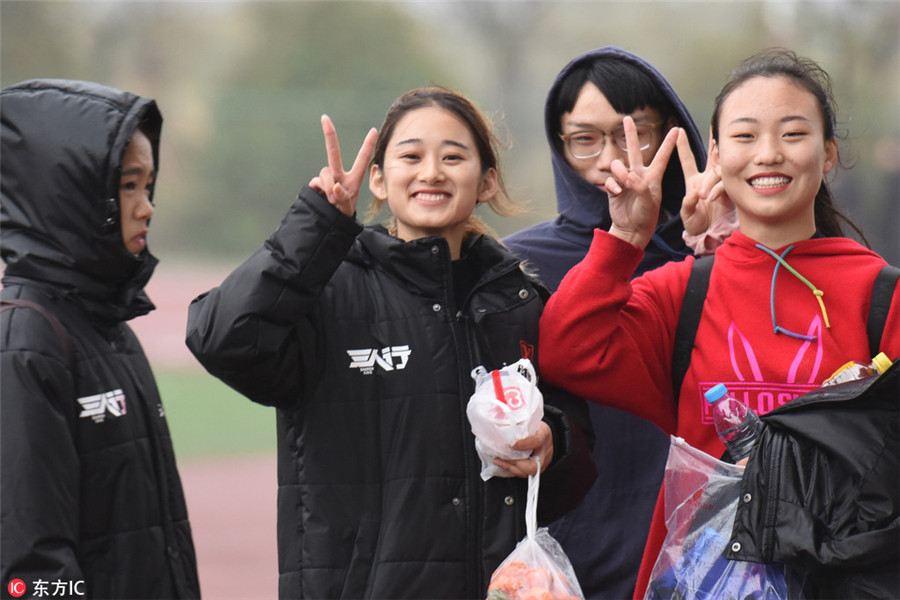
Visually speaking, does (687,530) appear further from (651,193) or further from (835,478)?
(651,193)

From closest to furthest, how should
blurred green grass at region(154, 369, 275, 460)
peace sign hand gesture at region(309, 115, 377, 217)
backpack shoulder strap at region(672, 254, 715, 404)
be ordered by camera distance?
1. peace sign hand gesture at region(309, 115, 377, 217)
2. backpack shoulder strap at region(672, 254, 715, 404)
3. blurred green grass at region(154, 369, 275, 460)

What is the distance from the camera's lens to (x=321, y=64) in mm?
22016

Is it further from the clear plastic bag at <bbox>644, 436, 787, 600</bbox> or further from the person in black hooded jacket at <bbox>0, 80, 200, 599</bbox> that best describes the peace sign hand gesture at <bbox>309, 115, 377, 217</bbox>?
the clear plastic bag at <bbox>644, 436, 787, 600</bbox>

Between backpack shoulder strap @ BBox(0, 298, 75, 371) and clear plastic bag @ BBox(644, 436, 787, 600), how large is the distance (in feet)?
4.93

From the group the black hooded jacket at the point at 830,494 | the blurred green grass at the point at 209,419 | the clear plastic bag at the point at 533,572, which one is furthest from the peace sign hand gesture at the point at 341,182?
the blurred green grass at the point at 209,419

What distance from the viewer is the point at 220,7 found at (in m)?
23.2

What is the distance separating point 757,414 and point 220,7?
22298 millimetres

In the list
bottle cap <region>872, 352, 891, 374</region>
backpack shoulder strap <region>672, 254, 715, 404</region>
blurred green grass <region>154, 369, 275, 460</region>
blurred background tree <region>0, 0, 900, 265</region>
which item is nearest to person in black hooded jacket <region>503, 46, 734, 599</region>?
backpack shoulder strap <region>672, 254, 715, 404</region>

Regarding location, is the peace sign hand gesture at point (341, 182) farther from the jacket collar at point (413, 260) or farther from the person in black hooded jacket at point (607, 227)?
the person in black hooded jacket at point (607, 227)

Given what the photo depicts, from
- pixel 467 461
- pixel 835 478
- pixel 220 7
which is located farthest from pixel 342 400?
pixel 220 7

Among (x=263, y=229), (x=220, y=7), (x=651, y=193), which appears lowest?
(x=263, y=229)

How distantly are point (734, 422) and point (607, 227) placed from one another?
1.16m

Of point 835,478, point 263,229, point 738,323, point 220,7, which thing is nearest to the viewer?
point 835,478

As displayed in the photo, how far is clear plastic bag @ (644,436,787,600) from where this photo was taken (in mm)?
2375
